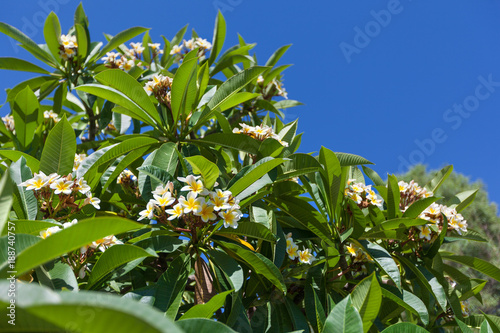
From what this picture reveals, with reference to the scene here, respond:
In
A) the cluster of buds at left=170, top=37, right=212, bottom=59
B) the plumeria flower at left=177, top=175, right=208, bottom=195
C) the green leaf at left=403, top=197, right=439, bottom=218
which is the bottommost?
the green leaf at left=403, top=197, right=439, bottom=218

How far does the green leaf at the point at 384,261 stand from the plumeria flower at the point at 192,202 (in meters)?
0.76

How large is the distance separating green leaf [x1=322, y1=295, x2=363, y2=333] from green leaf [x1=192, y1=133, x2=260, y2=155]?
0.83 m

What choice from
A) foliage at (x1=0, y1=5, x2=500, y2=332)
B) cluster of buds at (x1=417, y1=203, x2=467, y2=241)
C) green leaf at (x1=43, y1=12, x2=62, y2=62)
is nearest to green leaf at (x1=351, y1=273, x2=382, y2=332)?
foliage at (x1=0, y1=5, x2=500, y2=332)

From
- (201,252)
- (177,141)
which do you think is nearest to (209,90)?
(177,141)

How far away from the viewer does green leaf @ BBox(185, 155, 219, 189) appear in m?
1.32

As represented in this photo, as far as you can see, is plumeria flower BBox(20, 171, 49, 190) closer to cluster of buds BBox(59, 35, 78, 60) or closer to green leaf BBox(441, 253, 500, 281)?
cluster of buds BBox(59, 35, 78, 60)

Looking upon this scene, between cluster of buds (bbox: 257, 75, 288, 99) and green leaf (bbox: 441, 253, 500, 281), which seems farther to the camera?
cluster of buds (bbox: 257, 75, 288, 99)

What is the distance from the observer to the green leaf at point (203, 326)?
74 centimetres

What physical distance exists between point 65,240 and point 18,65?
235 centimetres

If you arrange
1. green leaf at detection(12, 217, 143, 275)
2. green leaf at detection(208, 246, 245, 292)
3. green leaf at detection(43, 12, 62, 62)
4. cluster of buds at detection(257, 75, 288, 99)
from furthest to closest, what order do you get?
cluster of buds at detection(257, 75, 288, 99), green leaf at detection(43, 12, 62, 62), green leaf at detection(208, 246, 245, 292), green leaf at detection(12, 217, 143, 275)

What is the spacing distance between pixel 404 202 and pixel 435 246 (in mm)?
362

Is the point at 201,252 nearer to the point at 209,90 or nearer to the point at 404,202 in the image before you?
the point at 209,90

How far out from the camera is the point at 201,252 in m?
1.51

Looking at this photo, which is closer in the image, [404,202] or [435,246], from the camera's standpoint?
[435,246]
